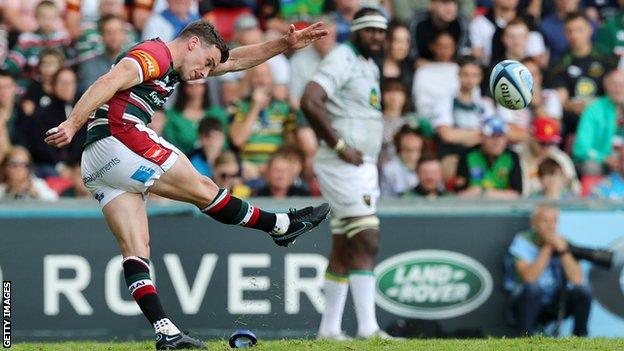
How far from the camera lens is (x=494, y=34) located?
56.9 ft

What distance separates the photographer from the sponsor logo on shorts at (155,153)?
31.8 feet

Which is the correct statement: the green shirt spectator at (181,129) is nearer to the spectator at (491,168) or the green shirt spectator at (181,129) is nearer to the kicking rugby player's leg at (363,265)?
the spectator at (491,168)

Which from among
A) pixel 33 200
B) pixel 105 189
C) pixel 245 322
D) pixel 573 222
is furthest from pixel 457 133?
pixel 105 189

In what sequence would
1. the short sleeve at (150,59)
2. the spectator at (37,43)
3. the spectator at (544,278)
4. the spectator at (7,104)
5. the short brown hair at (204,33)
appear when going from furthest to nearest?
the spectator at (37,43) → the spectator at (7,104) → the spectator at (544,278) → the short brown hair at (204,33) → the short sleeve at (150,59)

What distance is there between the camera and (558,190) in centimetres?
1516

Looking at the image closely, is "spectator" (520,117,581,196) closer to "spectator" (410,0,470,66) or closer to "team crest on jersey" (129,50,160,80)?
"spectator" (410,0,470,66)

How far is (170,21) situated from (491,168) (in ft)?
14.2

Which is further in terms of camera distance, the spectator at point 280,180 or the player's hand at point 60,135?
the spectator at point 280,180

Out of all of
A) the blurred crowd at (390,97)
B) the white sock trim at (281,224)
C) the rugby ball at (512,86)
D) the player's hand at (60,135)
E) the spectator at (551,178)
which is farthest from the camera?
the blurred crowd at (390,97)

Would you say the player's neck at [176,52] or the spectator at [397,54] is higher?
the player's neck at [176,52]

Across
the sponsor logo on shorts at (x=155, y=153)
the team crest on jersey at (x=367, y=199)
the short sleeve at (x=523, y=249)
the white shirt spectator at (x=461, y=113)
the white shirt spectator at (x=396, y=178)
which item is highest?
the sponsor logo on shorts at (x=155, y=153)

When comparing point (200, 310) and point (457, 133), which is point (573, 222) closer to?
point (457, 133)

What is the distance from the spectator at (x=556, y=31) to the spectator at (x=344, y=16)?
2.44 metres

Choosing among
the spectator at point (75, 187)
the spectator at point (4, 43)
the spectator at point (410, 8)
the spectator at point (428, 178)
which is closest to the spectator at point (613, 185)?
the spectator at point (428, 178)
